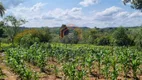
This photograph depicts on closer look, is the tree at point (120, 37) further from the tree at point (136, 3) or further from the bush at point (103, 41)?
the tree at point (136, 3)

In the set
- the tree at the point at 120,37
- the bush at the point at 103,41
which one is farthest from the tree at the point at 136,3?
the bush at the point at 103,41

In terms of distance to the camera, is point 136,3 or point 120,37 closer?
point 136,3

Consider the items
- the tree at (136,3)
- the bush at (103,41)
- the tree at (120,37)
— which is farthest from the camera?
the bush at (103,41)

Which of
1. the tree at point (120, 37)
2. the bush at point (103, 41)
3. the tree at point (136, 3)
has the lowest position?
the bush at point (103, 41)

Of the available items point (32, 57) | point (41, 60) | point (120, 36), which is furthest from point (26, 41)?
point (120, 36)

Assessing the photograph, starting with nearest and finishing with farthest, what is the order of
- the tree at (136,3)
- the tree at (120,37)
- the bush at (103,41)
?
the tree at (136,3) < the tree at (120,37) < the bush at (103,41)

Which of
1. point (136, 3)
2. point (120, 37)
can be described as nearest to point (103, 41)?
point (120, 37)

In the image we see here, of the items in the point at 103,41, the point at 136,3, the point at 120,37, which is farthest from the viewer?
the point at 103,41

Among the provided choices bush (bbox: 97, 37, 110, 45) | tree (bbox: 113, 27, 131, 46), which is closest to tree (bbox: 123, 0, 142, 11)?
tree (bbox: 113, 27, 131, 46)

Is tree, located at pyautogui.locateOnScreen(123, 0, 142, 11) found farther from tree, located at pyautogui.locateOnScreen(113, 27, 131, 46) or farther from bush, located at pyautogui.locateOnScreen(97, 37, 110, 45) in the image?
bush, located at pyautogui.locateOnScreen(97, 37, 110, 45)

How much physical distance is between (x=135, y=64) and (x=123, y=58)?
1461 millimetres

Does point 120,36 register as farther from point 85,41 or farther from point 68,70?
point 68,70

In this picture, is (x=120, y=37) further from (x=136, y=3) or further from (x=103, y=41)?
(x=136, y=3)

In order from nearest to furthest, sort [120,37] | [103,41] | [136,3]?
[136,3] < [120,37] < [103,41]
